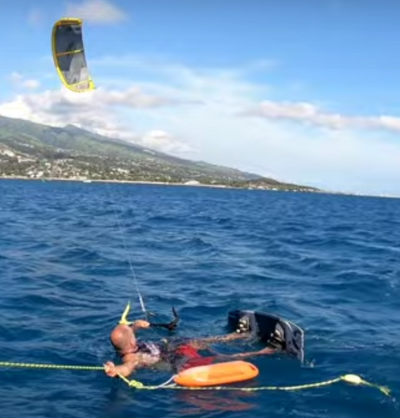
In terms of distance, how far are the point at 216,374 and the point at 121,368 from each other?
6.13ft

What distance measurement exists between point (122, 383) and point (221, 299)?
292 inches

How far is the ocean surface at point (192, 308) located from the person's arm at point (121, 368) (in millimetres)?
213

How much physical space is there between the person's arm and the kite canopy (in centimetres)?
1176

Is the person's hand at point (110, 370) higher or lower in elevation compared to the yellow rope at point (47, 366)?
higher

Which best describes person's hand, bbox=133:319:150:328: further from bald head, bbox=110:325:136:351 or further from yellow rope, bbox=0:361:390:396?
yellow rope, bbox=0:361:390:396

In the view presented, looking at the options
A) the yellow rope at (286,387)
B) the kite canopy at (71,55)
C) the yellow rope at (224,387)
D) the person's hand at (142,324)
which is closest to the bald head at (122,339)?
the yellow rope at (224,387)

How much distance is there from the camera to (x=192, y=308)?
16.9 m

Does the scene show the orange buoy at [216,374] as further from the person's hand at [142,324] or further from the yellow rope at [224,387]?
the person's hand at [142,324]

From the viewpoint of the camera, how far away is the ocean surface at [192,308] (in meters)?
10.2

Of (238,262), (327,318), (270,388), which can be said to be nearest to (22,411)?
(270,388)

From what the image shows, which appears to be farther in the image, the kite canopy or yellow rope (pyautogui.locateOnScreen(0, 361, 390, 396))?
the kite canopy

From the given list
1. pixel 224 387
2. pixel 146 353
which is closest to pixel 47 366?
pixel 146 353

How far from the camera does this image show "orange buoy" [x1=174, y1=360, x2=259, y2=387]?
10859 mm

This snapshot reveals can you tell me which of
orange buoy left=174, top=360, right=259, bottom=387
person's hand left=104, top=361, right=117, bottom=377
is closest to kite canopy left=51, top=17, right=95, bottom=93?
person's hand left=104, top=361, right=117, bottom=377
